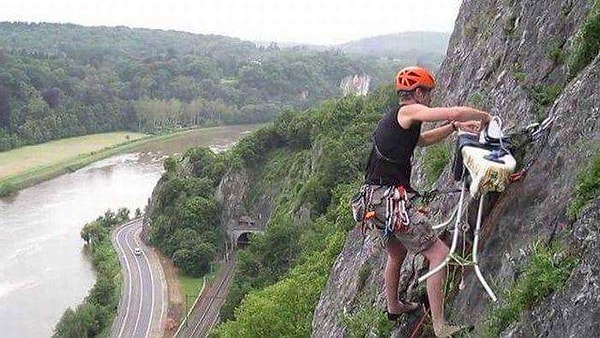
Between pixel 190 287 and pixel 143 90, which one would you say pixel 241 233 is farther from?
pixel 143 90

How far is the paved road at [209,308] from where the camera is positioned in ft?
136

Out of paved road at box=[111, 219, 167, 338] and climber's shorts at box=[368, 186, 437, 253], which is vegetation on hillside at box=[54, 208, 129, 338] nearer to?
paved road at box=[111, 219, 167, 338]

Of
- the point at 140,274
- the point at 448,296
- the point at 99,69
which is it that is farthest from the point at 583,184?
the point at 99,69

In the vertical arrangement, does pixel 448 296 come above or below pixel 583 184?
below

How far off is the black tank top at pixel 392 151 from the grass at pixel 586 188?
5.19 ft

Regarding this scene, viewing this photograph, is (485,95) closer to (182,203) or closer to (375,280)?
(375,280)

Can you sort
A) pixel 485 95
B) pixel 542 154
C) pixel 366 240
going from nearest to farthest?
pixel 542 154
pixel 485 95
pixel 366 240

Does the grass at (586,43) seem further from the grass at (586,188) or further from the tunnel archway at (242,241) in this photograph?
the tunnel archway at (242,241)

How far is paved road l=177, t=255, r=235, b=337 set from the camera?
136ft

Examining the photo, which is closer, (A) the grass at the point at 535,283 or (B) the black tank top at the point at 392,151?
(A) the grass at the point at 535,283

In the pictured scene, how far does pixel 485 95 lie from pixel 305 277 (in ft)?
48.9

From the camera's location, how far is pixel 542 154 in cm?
609

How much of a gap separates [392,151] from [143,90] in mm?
147734

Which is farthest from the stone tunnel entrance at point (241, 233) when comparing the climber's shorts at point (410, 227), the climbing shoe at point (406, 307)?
the climber's shorts at point (410, 227)
